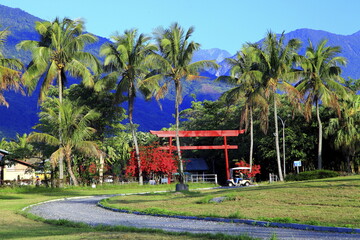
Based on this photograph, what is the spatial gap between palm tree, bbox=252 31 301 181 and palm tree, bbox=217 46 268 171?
937 mm

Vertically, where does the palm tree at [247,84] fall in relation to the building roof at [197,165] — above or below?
above

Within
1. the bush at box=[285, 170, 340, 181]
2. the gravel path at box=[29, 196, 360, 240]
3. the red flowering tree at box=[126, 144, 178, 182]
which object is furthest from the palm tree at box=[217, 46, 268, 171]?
the gravel path at box=[29, 196, 360, 240]

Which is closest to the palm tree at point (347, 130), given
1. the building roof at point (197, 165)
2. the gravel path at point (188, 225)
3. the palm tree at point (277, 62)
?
the palm tree at point (277, 62)

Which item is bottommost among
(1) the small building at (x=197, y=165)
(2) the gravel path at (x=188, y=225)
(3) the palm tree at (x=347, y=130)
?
(2) the gravel path at (x=188, y=225)

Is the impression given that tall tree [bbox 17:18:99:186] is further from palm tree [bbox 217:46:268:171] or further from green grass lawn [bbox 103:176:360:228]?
green grass lawn [bbox 103:176:360:228]

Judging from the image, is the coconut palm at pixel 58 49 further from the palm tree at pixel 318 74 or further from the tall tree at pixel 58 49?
the palm tree at pixel 318 74

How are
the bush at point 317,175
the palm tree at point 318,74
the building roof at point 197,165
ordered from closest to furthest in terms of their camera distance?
the bush at point 317,175 < the palm tree at point 318,74 < the building roof at point 197,165

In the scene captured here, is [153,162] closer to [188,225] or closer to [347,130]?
[347,130]

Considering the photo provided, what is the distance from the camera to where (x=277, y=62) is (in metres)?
44.7

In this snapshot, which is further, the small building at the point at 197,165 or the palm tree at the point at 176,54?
the small building at the point at 197,165

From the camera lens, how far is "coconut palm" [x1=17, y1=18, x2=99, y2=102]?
4281cm

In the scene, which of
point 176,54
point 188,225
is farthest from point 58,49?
point 188,225

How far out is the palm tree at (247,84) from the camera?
46531mm

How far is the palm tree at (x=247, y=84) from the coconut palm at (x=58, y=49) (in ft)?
45.0
